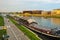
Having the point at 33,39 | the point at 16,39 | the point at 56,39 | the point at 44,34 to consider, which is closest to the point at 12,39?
the point at 16,39

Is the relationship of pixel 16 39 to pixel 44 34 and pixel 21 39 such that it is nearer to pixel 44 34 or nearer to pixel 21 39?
pixel 21 39

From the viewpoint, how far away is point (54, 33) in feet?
103

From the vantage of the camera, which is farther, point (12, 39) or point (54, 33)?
point (54, 33)

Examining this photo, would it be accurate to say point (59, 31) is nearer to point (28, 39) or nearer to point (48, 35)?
point (48, 35)

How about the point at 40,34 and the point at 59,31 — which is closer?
the point at 59,31

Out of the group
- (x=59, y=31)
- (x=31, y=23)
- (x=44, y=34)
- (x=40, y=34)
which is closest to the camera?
(x=59, y=31)

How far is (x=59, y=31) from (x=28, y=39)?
716cm

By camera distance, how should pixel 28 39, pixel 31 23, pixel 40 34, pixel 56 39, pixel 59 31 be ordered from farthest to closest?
pixel 31 23 < pixel 40 34 < pixel 59 31 < pixel 56 39 < pixel 28 39

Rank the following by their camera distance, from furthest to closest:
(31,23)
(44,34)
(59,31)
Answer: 1. (31,23)
2. (44,34)
3. (59,31)

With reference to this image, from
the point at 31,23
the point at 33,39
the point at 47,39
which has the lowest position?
the point at 31,23

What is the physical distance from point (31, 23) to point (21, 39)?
23.4m

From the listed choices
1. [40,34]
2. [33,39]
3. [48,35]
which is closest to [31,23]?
[40,34]

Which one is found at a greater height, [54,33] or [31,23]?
[54,33]

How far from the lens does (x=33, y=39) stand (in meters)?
26.6
